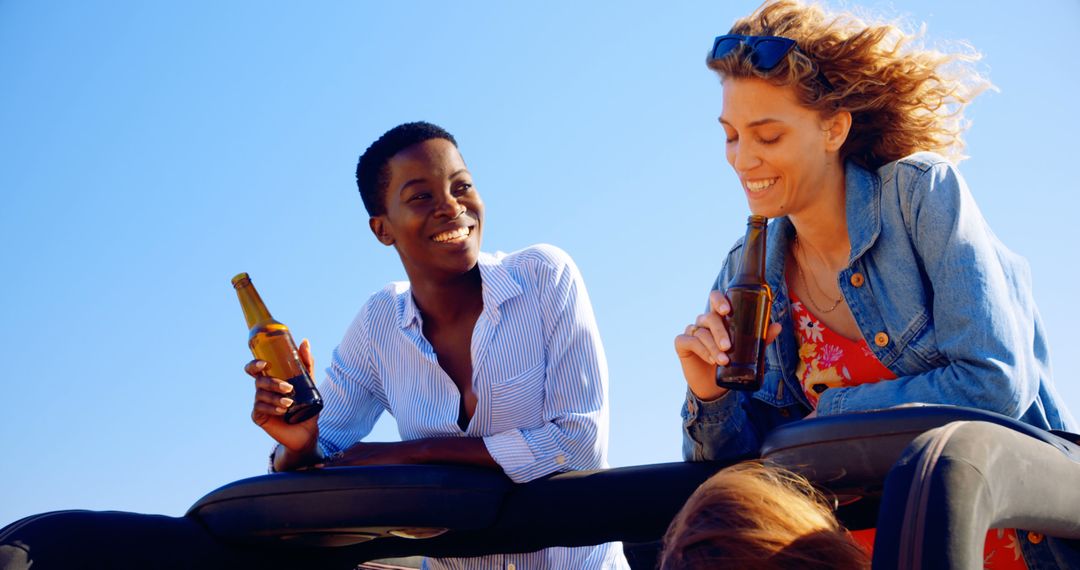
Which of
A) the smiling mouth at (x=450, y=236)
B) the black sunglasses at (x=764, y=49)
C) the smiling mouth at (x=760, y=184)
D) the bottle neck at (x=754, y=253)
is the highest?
the black sunglasses at (x=764, y=49)

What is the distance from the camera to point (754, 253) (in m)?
2.47

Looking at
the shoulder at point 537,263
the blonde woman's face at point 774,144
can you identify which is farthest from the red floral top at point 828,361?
the shoulder at point 537,263

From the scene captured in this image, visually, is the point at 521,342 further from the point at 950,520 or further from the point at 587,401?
the point at 950,520

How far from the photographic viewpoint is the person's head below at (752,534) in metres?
1.13

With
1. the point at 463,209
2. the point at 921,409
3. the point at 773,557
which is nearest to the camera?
the point at 773,557

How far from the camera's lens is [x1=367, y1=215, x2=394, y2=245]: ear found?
326cm

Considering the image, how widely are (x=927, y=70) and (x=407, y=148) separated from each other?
140 centimetres

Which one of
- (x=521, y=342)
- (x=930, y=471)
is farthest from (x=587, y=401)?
(x=930, y=471)

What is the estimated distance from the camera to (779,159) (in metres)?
2.44

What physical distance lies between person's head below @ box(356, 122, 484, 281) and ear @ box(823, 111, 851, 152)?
105cm

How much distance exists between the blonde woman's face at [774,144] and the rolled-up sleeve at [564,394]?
67 centimetres

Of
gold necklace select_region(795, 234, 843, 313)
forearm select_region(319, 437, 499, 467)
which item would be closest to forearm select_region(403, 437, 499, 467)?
forearm select_region(319, 437, 499, 467)

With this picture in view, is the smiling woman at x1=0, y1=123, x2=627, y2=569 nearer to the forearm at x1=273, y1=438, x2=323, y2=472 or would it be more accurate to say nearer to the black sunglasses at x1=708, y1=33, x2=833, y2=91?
the forearm at x1=273, y1=438, x2=323, y2=472

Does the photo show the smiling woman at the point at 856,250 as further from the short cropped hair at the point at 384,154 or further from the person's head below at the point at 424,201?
the short cropped hair at the point at 384,154
